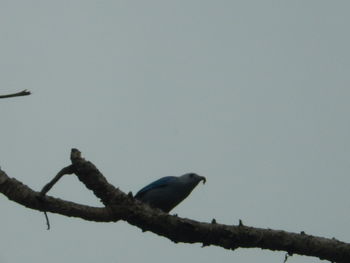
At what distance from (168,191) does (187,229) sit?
3949 millimetres

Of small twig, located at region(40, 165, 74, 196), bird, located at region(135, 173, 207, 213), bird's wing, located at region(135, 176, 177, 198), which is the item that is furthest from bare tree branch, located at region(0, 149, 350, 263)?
bird's wing, located at region(135, 176, 177, 198)

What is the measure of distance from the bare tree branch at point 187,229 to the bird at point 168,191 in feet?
12.3

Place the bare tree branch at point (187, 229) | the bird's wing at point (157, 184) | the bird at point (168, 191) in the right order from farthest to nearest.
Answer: the bird's wing at point (157, 184), the bird at point (168, 191), the bare tree branch at point (187, 229)

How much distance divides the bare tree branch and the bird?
12.3 feet

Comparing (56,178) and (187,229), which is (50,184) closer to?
(56,178)

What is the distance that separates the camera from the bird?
10.1 m

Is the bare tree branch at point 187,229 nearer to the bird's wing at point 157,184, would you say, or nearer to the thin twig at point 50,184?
the thin twig at point 50,184

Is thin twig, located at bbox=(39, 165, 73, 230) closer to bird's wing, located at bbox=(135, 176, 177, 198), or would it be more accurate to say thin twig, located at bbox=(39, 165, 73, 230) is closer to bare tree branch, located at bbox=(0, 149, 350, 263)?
bare tree branch, located at bbox=(0, 149, 350, 263)

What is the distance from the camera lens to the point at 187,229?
6.25 m

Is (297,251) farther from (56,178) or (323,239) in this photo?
(56,178)

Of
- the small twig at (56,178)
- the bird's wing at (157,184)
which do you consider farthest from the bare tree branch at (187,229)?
the bird's wing at (157,184)

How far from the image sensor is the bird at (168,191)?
33.1 ft

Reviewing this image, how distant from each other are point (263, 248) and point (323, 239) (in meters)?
0.63

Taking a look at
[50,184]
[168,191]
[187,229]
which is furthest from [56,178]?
[168,191]
